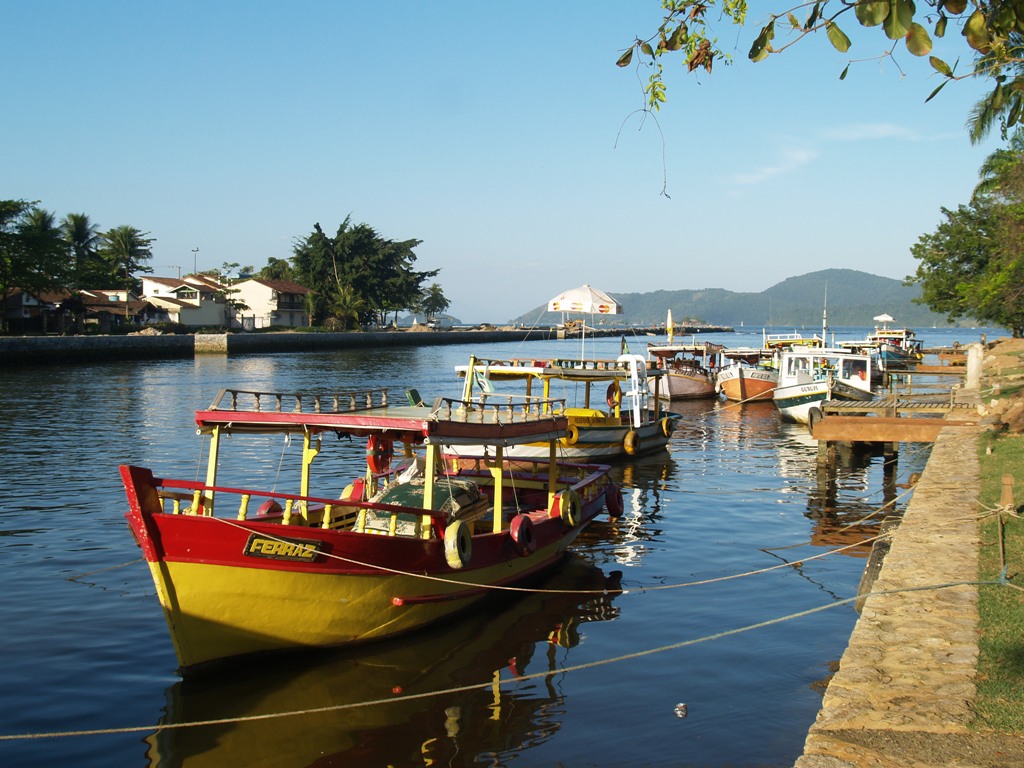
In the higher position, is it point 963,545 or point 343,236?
point 343,236

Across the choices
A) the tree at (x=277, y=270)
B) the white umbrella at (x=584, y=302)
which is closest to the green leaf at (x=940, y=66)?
the white umbrella at (x=584, y=302)

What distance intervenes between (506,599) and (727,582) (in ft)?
11.7

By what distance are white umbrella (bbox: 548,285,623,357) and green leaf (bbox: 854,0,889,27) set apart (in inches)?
1175

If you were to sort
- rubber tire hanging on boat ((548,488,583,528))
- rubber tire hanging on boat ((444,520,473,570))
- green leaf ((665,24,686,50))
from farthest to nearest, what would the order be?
rubber tire hanging on boat ((548,488,583,528)), rubber tire hanging on boat ((444,520,473,570)), green leaf ((665,24,686,50))

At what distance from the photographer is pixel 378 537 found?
10883 millimetres

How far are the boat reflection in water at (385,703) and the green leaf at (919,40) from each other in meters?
6.79

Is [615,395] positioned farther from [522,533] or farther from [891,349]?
[891,349]

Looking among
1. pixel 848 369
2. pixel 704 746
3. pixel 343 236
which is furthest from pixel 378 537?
pixel 343 236

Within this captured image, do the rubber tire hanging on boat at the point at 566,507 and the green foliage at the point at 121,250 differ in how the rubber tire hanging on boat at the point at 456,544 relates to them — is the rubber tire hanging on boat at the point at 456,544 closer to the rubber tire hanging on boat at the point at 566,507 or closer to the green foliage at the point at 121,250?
the rubber tire hanging on boat at the point at 566,507

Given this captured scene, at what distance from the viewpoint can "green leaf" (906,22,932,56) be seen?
5375 millimetres

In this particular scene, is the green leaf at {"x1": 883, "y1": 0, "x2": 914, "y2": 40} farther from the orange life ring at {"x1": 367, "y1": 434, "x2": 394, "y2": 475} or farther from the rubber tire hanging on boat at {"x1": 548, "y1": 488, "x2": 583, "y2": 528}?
the rubber tire hanging on boat at {"x1": 548, "y1": 488, "x2": 583, "y2": 528}

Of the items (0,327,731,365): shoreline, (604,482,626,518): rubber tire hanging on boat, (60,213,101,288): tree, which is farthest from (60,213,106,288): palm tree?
(604,482,626,518): rubber tire hanging on boat

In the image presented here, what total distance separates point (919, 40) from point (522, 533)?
930 cm

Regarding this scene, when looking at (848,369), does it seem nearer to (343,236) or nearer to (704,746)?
(704,746)
